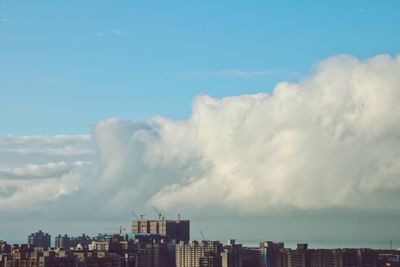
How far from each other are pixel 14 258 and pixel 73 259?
452 inches

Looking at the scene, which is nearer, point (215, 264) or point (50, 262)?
point (50, 262)

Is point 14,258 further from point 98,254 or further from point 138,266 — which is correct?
point 138,266

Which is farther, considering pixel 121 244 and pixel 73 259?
pixel 121 244

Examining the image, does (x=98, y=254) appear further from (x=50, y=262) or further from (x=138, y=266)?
(x=138, y=266)

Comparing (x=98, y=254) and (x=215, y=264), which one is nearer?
(x=98, y=254)

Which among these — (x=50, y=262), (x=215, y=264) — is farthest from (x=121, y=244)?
(x=50, y=262)

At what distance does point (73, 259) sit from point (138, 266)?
210ft

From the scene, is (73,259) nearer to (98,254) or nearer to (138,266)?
(98,254)

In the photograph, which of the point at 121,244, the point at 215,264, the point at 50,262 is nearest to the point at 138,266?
the point at 121,244

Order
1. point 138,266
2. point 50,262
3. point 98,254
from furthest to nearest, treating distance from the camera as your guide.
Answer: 1. point 138,266
2. point 98,254
3. point 50,262

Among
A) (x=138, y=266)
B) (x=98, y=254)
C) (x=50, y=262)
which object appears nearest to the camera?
(x=50, y=262)

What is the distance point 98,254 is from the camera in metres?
141

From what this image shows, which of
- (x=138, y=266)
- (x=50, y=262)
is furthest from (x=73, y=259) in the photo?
(x=138, y=266)

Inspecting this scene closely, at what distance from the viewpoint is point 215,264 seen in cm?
19988
